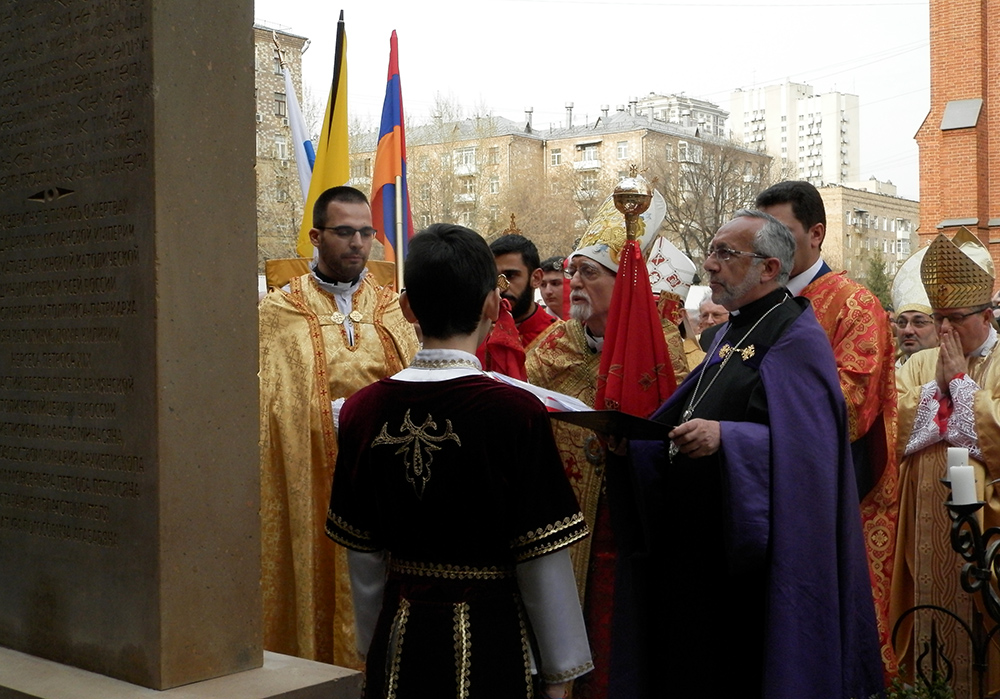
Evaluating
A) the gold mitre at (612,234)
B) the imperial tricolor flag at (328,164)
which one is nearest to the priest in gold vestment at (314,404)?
the gold mitre at (612,234)

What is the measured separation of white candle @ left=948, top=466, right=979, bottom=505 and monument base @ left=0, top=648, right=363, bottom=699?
242 cm

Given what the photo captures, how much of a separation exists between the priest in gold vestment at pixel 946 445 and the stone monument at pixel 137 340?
13.1ft

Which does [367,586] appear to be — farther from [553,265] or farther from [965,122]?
[965,122]

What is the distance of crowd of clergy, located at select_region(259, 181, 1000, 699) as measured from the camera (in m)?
2.73

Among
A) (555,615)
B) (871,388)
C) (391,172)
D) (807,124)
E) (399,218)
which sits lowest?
(555,615)

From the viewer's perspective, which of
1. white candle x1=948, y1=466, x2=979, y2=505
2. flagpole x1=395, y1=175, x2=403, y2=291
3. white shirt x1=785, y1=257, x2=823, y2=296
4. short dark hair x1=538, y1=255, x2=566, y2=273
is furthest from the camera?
flagpole x1=395, y1=175, x2=403, y2=291

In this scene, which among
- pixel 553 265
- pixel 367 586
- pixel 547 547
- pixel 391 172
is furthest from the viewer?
pixel 391 172

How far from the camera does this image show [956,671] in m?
5.95

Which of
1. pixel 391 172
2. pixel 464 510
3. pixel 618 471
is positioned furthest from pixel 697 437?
pixel 391 172

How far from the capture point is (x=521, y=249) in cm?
611

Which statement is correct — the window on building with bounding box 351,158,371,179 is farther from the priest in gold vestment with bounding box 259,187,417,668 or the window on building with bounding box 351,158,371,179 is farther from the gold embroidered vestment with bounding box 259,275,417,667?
the gold embroidered vestment with bounding box 259,275,417,667

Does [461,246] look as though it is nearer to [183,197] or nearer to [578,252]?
[183,197]

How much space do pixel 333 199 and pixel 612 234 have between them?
4.44 feet

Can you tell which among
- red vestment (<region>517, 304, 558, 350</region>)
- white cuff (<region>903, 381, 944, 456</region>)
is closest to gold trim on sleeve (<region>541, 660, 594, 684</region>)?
red vestment (<region>517, 304, 558, 350</region>)
